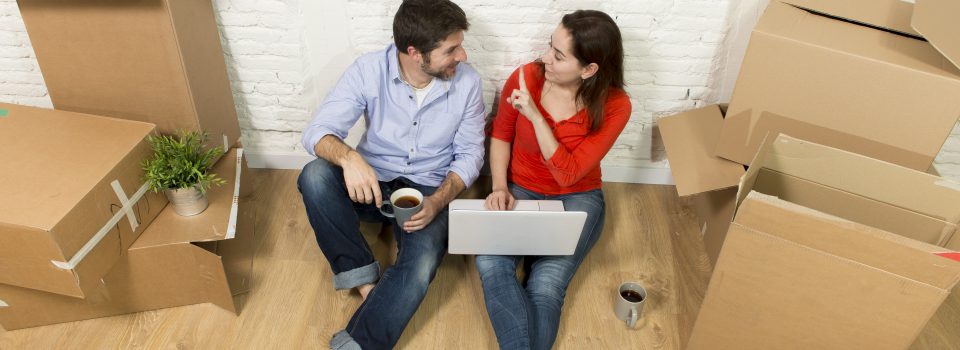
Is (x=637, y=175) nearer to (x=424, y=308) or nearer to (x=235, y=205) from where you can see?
(x=424, y=308)

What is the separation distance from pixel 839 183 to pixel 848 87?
233 millimetres

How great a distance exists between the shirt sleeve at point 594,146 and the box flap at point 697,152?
20 cm

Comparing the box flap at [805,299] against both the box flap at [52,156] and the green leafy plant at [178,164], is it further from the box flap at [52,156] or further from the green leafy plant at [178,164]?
the box flap at [52,156]

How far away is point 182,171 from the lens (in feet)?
5.79

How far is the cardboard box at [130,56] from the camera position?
175 cm

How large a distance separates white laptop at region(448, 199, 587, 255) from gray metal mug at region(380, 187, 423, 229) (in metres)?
0.10

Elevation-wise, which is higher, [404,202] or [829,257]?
[829,257]

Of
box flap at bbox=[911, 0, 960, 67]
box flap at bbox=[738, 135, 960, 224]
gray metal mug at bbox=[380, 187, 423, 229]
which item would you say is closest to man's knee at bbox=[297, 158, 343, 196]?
gray metal mug at bbox=[380, 187, 423, 229]

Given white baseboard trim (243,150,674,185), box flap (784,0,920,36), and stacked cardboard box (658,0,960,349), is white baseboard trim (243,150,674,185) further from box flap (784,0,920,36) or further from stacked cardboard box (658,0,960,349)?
box flap (784,0,920,36)

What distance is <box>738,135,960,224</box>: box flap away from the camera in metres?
1.48

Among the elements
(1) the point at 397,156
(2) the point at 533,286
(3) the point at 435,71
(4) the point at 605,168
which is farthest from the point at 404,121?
(4) the point at 605,168


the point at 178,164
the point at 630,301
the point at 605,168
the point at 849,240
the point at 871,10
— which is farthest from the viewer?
the point at 605,168

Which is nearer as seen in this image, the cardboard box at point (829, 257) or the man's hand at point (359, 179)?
the cardboard box at point (829, 257)

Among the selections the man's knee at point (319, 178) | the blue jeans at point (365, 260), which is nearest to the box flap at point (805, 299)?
the blue jeans at point (365, 260)
